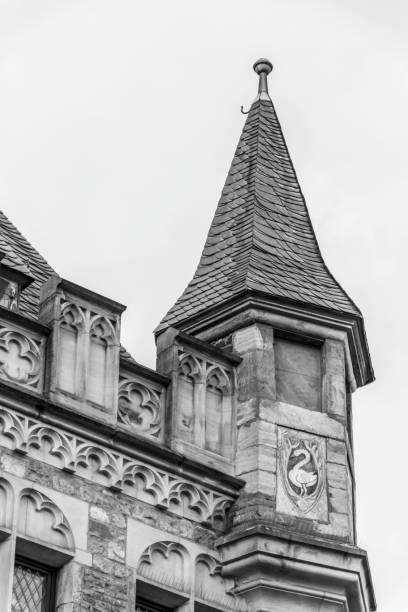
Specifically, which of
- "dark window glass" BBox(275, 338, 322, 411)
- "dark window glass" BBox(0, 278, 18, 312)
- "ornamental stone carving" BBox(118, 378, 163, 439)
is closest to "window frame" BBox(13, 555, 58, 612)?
"ornamental stone carving" BBox(118, 378, 163, 439)

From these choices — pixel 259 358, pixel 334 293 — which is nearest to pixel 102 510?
pixel 259 358

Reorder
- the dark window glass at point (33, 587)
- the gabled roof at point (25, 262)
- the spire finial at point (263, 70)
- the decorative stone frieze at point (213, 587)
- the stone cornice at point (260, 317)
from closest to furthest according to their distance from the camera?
the dark window glass at point (33, 587), the decorative stone frieze at point (213, 587), the stone cornice at point (260, 317), the gabled roof at point (25, 262), the spire finial at point (263, 70)

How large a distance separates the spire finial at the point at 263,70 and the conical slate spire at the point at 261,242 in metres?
0.36

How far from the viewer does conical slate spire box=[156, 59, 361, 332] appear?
17656mm

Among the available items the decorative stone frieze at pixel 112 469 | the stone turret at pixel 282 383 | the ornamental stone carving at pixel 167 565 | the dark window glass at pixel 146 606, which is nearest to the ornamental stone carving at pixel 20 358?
the decorative stone frieze at pixel 112 469

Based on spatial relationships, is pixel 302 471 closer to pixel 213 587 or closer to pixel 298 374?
pixel 298 374

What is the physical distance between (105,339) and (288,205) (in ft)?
10.00

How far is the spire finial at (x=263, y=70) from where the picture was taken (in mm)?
20062

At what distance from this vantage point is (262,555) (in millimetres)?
15945

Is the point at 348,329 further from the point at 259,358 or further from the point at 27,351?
the point at 27,351

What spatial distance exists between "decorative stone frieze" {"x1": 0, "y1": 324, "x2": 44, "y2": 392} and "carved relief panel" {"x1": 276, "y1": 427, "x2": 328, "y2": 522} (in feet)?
6.58

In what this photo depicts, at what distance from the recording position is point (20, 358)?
52.0ft

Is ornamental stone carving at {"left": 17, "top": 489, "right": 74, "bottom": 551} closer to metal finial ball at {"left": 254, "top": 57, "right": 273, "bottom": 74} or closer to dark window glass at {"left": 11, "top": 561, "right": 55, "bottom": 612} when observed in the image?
dark window glass at {"left": 11, "top": 561, "right": 55, "bottom": 612}

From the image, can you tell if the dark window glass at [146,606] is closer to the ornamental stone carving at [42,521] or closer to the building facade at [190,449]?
the building facade at [190,449]
